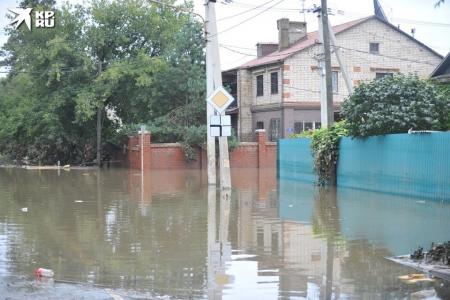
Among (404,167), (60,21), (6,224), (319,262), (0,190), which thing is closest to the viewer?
(319,262)

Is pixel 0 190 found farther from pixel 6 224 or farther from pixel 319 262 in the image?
pixel 319 262

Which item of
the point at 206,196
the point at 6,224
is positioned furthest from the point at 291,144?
the point at 6,224

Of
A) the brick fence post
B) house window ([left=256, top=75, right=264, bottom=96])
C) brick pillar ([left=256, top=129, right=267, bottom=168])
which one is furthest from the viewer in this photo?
house window ([left=256, top=75, right=264, bottom=96])

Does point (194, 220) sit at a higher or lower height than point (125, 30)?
lower

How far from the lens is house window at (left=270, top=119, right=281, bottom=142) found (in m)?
42.3

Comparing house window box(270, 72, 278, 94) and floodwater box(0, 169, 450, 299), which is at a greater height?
house window box(270, 72, 278, 94)

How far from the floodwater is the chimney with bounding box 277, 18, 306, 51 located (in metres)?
26.6

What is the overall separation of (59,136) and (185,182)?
18865 millimetres

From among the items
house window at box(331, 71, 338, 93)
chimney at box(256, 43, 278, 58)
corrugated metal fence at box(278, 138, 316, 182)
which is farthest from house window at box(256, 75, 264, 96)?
corrugated metal fence at box(278, 138, 316, 182)

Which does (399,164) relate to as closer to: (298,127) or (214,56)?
(214,56)

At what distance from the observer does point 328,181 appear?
2344 cm

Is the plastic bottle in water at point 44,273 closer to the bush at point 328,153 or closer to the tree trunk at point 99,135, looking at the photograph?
the bush at point 328,153

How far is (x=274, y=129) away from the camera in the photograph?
42.7 meters
